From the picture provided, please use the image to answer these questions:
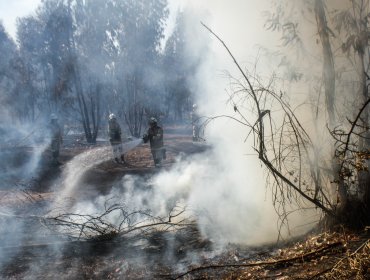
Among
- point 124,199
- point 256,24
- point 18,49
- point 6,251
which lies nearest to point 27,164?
point 124,199

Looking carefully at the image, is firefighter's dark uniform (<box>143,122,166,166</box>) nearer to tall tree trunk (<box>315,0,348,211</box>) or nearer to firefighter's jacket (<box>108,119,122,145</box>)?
firefighter's jacket (<box>108,119,122,145</box>)

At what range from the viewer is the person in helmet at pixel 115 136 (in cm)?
1390

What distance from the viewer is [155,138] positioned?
12445mm

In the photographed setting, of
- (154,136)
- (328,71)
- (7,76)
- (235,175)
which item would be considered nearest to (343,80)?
(328,71)

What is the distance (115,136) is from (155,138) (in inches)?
87.4

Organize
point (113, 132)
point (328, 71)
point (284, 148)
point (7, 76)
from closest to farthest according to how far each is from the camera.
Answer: point (284, 148)
point (328, 71)
point (113, 132)
point (7, 76)

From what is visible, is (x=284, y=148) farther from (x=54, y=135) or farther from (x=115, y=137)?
(x=54, y=135)

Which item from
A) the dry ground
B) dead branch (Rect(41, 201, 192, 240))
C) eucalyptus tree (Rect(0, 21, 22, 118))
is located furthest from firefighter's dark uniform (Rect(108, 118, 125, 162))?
eucalyptus tree (Rect(0, 21, 22, 118))

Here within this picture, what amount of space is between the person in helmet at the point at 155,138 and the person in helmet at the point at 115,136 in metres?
1.98

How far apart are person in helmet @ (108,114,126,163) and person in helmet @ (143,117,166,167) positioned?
6.48 ft

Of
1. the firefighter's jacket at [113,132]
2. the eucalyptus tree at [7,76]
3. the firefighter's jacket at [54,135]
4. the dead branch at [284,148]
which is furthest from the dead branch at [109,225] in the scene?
the eucalyptus tree at [7,76]

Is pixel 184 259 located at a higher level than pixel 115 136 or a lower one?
lower

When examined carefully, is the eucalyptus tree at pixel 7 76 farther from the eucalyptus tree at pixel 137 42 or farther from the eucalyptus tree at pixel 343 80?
the eucalyptus tree at pixel 343 80

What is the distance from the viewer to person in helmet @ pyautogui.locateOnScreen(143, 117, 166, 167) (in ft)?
40.5
